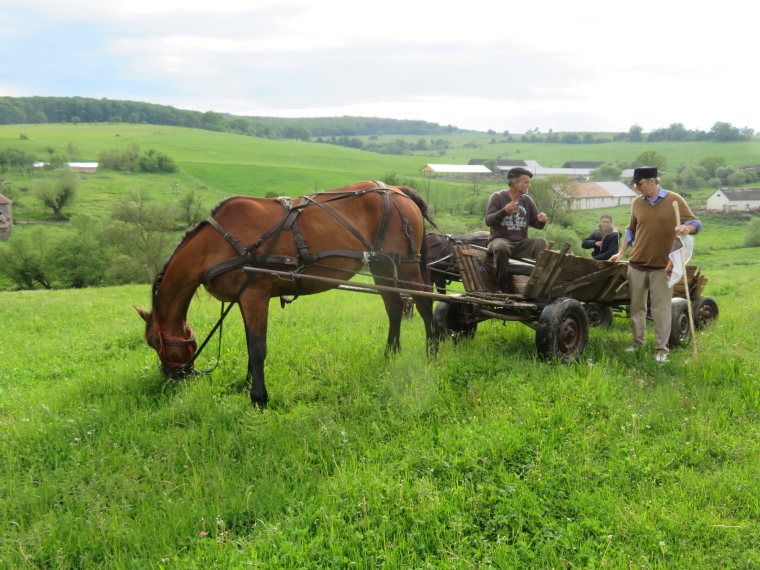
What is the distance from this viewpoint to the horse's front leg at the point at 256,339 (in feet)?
18.1

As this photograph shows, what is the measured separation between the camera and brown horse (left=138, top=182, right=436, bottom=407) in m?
5.58

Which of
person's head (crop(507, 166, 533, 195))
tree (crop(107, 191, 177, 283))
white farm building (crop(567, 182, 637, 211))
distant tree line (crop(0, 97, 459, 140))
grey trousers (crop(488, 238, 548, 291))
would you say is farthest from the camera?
distant tree line (crop(0, 97, 459, 140))

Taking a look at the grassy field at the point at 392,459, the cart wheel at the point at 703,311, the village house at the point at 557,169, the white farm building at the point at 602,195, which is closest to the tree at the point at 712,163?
the village house at the point at 557,169

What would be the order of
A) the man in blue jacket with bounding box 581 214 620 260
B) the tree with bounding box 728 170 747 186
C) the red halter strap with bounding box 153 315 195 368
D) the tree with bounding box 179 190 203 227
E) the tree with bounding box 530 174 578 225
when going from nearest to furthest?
the red halter strap with bounding box 153 315 195 368, the man in blue jacket with bounding box 581 214 620 260, the tree with bounding box 530 174 578 225, the tree with bounding box 179 190 203 227, the tree with bounding box 728 170 747 186

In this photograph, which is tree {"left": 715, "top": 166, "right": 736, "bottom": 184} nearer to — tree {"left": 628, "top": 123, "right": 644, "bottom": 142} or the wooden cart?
tree {"left": 628, "top": 123, "right": 644, "bottom": 142}

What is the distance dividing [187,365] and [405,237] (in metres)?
3.20

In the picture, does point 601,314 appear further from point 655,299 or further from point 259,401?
point 259,401

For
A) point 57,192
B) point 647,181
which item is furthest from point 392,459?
point 57,192

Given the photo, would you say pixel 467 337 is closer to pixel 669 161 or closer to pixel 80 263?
pixel 80 263

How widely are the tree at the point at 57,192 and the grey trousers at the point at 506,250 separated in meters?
80.5

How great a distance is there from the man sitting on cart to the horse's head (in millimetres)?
4088

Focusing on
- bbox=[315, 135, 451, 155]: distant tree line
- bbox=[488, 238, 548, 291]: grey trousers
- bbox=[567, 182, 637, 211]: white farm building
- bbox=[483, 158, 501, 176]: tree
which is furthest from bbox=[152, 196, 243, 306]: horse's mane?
bbox=[315, 135, 451, 155]: distant tree line

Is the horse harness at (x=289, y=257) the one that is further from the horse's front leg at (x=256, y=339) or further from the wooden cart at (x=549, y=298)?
the wooden cart at (x=549, y=298)

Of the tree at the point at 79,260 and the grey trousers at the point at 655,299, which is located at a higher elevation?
the grey trousers at the point at 655,299
